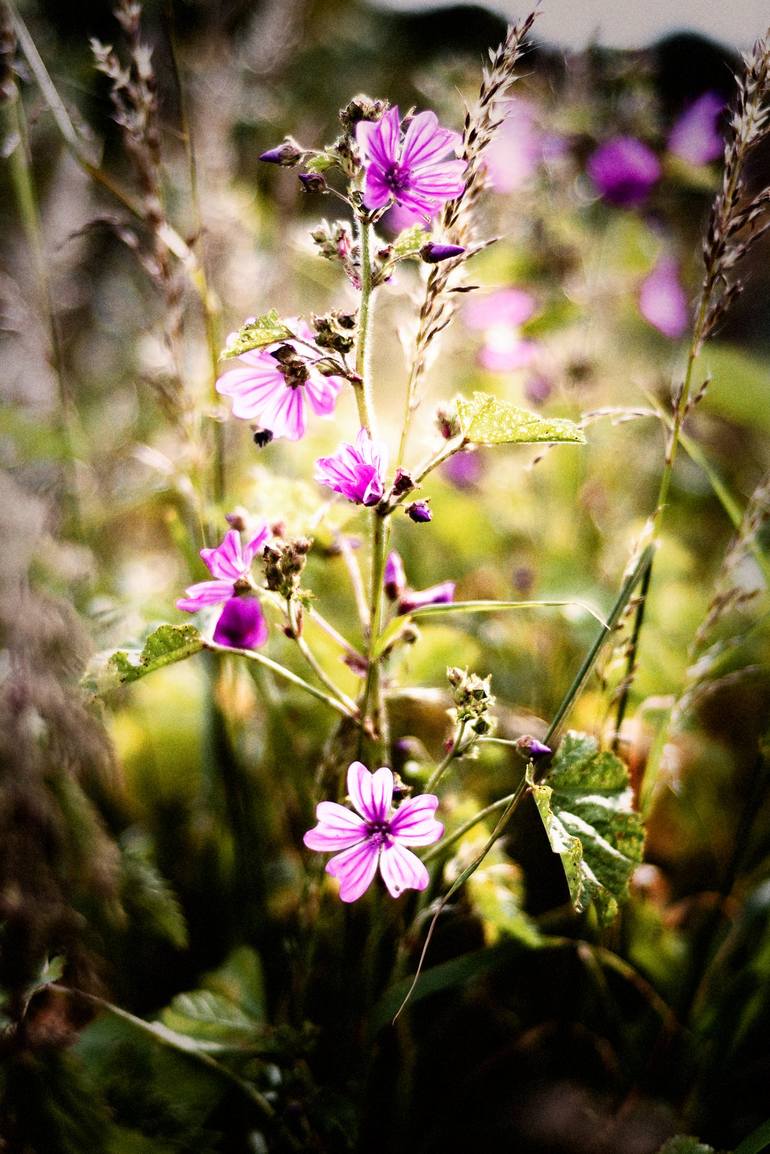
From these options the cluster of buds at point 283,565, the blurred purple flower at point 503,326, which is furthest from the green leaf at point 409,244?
the blurred purple flower at point 503,326

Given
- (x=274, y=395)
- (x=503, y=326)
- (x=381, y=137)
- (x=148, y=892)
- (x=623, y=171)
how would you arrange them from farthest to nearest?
(x=503, y=326) < (x=623, y=171) < (x=148, y=892) < (x=274, y=395) < (x=381, y=137)

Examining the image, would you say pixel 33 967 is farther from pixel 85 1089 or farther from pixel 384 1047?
pixel 384 1047

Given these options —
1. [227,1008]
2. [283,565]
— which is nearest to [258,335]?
[283,565]

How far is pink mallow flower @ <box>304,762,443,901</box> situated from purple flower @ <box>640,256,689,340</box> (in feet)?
4.28

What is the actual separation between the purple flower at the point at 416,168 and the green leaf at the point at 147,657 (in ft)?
1.07

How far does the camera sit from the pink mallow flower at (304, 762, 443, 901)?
0.51 metres

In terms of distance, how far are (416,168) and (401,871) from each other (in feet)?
1.61

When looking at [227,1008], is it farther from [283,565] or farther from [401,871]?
[283,565]

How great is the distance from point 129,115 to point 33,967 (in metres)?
0.79

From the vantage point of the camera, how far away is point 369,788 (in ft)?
1.74

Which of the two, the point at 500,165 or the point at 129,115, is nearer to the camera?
the point at 129,115

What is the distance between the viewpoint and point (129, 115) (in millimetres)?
724

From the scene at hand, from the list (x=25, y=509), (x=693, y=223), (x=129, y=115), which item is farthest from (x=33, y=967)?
(x=693, y=223)

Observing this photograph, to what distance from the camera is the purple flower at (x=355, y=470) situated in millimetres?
512
